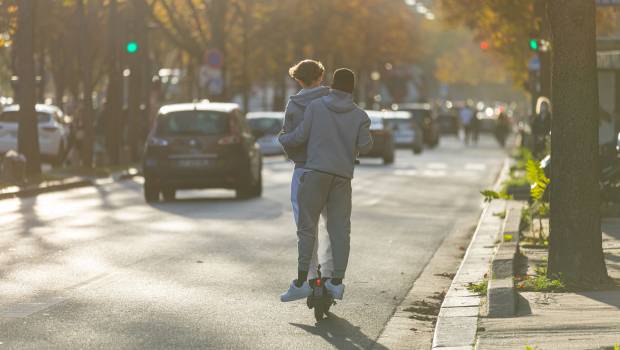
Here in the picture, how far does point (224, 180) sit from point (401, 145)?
107 ft

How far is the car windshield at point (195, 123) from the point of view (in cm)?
2509

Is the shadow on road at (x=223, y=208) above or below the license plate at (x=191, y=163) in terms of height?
below

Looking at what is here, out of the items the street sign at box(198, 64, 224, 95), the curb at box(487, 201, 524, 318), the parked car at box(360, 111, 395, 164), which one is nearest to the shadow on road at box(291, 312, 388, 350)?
the curb at box(487, 201, 524, 318)

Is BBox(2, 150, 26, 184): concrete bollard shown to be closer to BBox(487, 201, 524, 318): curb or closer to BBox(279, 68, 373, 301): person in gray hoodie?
BBox(487, 201, 524, 318): curb

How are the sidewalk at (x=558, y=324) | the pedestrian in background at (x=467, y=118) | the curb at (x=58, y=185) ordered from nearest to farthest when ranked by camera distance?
the sidewalk at (x=558, y=324)
the curb at (x=58, y=185)
the pedestrian in background at (x=467, y=118)

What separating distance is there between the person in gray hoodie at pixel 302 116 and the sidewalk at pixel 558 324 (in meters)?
1.26

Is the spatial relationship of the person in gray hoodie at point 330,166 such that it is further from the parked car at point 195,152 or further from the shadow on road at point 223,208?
the parked car at point 195,152

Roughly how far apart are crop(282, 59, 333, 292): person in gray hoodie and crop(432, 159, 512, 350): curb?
828mm

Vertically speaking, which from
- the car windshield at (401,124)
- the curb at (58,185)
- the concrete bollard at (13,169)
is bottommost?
the car windshield at (401,124)

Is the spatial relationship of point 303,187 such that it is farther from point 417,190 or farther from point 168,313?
point 417,190

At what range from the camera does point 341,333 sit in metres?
9.94

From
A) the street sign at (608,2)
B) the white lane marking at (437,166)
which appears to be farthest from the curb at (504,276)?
the white lane marking at (437,166)

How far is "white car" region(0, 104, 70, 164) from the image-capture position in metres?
37.8

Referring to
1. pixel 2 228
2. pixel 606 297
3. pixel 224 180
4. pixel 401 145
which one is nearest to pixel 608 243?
pixel 606 297
